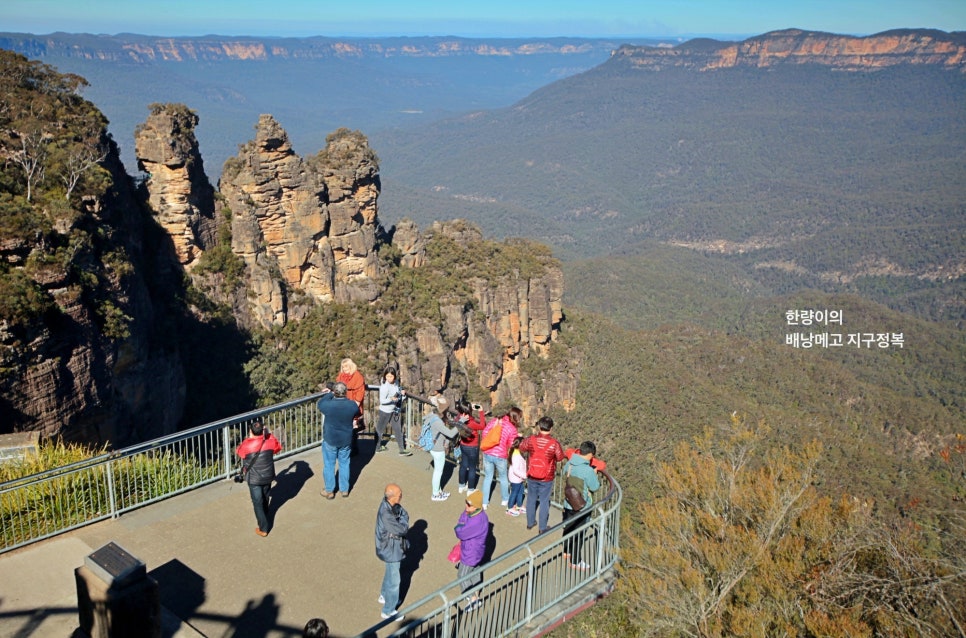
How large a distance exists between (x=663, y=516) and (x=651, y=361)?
47.2 metres

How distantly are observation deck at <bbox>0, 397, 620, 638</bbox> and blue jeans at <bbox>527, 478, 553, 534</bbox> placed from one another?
0.27 m

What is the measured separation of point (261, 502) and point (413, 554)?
2.23 meters

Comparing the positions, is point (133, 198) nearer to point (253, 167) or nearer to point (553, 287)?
point (253, 167)

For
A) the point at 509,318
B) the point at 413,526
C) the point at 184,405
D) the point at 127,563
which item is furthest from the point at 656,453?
the point at 127,563

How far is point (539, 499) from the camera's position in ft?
39.4

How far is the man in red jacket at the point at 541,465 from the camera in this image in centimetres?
1168

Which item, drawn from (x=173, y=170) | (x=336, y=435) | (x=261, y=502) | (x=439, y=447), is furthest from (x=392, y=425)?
(x=173, y=170)

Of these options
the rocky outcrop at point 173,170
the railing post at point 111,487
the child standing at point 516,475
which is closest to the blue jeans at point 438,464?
the child standing at point 516,475

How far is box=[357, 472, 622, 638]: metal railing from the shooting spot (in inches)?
364

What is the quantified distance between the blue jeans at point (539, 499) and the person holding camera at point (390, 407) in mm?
3461

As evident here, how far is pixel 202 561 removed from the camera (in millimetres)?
10578

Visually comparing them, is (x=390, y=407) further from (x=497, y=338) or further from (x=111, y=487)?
(x=497, y=338)

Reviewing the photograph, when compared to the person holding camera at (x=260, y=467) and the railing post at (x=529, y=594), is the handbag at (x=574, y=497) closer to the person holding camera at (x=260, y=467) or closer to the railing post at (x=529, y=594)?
the railing post at (x=529, y=594)

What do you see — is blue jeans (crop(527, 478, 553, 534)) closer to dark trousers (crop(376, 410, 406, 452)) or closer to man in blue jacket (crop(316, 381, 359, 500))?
man in blue jacket (crop(316, 381, 359, 500))
